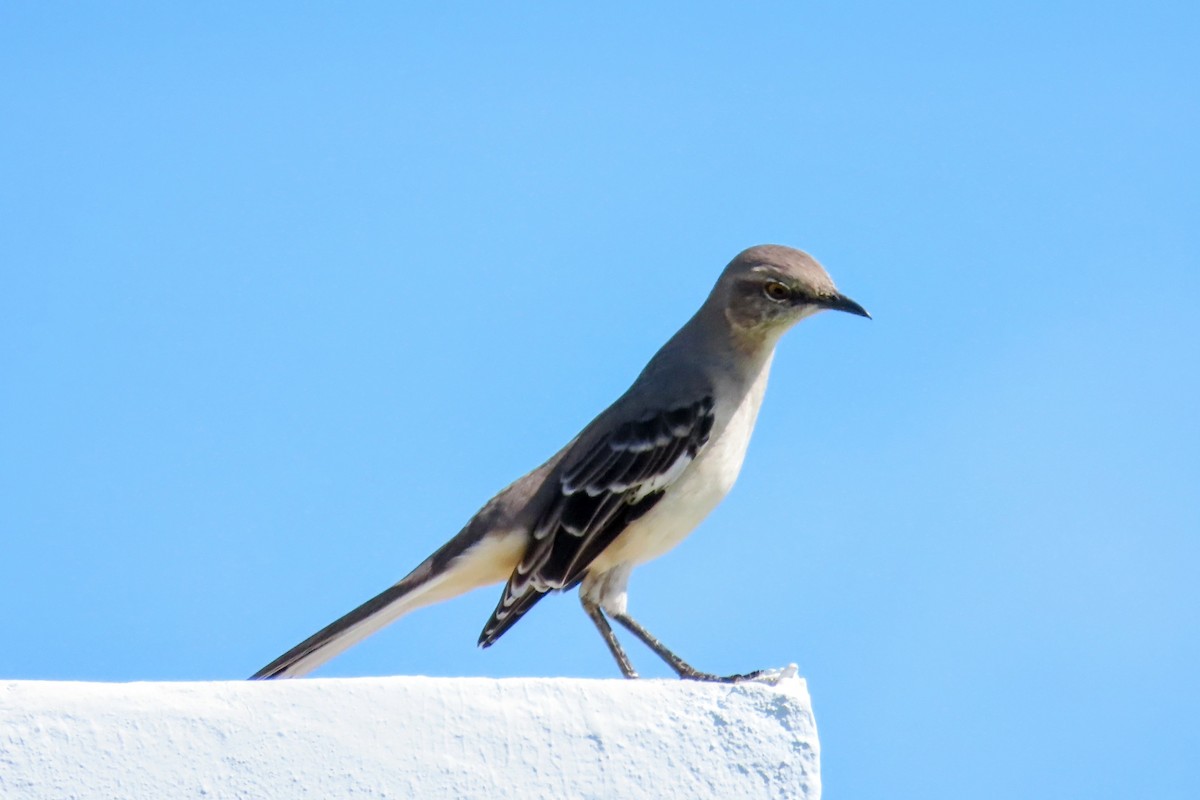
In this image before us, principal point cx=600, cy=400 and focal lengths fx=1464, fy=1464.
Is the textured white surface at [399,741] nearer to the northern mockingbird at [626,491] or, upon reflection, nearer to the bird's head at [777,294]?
the northern mockingbird at [626,491]

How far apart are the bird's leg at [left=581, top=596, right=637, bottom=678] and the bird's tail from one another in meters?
0.41

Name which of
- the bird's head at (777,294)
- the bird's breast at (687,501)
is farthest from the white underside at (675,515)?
the bird's head at (777,294)

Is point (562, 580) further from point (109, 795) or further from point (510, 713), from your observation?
point (109, 795)

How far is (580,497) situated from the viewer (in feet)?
21.6

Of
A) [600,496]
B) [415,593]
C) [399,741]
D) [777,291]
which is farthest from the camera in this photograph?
[777,291]

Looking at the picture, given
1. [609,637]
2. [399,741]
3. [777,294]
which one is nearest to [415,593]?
[609,637]

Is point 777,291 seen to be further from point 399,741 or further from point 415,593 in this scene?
point 399,741

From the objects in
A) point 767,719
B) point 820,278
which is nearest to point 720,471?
point 820,278

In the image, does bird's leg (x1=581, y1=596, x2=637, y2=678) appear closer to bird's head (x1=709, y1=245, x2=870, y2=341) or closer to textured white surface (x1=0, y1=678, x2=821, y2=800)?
bird's head (x1=709, y1=245, x2=870, y2=341)

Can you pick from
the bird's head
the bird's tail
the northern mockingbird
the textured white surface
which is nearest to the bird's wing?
the northern mockingbird

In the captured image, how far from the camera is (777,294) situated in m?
7.07

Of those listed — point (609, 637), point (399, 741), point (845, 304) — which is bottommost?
point (399, 741)

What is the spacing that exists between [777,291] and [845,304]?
0.33 meters

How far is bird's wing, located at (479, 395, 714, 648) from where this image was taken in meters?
6.45
